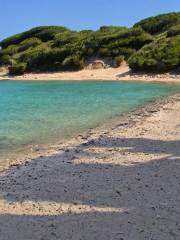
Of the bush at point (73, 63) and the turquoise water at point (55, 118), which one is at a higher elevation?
the bush at point (73, 63)

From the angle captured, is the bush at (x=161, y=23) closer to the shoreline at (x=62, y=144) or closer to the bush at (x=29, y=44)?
the bush at (x=29, y=44)

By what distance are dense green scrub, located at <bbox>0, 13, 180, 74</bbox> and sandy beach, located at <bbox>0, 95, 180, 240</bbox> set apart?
123ft

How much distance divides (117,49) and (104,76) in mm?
8112

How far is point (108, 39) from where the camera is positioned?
64.4 metres

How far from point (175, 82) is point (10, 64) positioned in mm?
34278

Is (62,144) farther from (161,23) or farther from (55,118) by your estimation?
(161,23)

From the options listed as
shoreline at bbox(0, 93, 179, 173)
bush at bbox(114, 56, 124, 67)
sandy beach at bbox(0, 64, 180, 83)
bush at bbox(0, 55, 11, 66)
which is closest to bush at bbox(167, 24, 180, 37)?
bush at bbox(114, 56, 124, 67)

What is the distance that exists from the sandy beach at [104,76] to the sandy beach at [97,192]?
32283mm

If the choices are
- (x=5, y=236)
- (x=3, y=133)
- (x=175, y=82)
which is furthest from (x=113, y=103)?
(x=5, y=236)

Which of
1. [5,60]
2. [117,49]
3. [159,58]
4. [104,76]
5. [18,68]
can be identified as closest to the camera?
[159,58]

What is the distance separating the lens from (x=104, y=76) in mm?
54031

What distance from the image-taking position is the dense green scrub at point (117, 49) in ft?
166

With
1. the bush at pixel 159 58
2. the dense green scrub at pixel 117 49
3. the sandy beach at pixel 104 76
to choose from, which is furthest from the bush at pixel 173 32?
the sandy beach at pixel 104 76

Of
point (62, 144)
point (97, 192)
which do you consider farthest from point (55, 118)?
point (97, 192)
